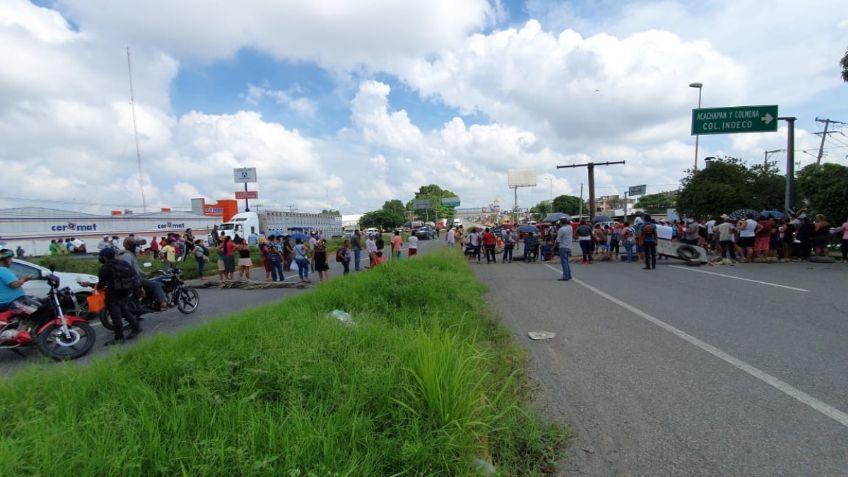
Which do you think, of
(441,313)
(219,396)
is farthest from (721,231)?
(219,396)

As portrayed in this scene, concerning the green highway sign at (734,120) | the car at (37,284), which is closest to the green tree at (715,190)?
the green highway sign at (734,120)

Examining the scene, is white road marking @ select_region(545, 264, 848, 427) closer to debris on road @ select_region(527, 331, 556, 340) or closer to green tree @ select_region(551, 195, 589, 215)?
debris on road @ select_region(527, 331, 556, 340)

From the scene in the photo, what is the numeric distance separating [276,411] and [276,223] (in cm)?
4054

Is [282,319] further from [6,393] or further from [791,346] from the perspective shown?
[791,346]

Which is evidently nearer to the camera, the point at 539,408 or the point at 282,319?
the point at 539,408

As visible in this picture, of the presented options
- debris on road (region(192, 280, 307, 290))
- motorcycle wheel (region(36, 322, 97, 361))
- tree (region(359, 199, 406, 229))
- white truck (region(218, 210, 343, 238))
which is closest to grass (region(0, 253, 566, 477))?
motorcycle wheel (region(36, 322, 97, 361))

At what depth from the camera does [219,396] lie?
3.03 m

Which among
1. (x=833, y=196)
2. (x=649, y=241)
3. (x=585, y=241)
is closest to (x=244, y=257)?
(x=585, y=241)

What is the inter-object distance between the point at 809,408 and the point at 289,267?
1499cm

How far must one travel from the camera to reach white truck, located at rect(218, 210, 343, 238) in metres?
35.0

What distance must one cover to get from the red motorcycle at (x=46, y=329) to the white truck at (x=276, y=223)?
69.5 ft

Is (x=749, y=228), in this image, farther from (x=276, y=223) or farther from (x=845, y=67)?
(x=276, y=223)

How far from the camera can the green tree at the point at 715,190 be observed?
2842 cm

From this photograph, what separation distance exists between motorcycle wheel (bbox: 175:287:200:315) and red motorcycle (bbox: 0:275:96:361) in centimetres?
282
